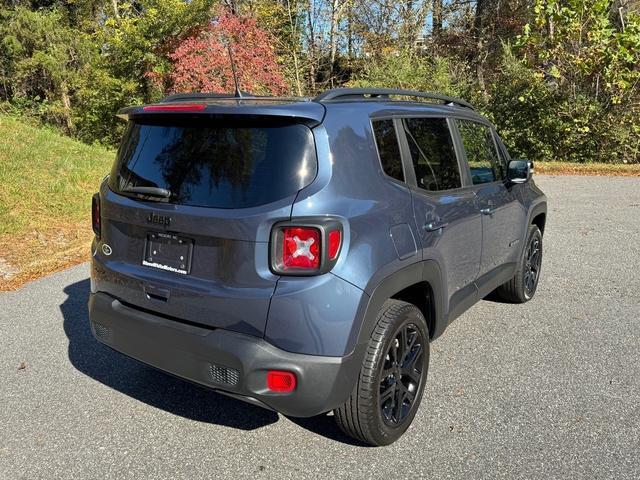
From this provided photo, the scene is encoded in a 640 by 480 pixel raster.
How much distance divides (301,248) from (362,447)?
1.20 m

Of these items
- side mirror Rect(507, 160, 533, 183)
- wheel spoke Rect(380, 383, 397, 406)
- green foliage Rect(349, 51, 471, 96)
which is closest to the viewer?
wheel spoke Rect(380, 383, 397, 406)

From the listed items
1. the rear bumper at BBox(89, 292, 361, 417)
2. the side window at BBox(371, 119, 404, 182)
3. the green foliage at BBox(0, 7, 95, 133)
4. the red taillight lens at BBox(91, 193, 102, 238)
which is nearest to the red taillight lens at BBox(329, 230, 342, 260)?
the rear bumper at BBox(89, 292, 361, 417)

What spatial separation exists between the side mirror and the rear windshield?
241 centimetres

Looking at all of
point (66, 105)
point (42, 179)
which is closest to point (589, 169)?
point (42, 179)

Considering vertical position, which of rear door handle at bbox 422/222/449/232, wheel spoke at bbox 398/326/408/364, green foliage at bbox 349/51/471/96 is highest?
green foliage at bbox 349/51/471/96

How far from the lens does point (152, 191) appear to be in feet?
9.06

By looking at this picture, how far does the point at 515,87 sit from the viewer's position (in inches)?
640

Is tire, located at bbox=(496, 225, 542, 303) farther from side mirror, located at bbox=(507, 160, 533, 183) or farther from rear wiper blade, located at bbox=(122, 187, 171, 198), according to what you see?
rear wiper blade, located at bbox=(122, 187, 171, 198)

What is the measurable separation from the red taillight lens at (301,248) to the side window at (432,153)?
979 mm

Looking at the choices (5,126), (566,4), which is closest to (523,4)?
(566,4)

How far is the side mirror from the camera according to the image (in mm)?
4273

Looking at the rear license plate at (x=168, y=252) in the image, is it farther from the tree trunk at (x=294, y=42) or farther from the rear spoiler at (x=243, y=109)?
the tree trunk at (x=294, y=42)

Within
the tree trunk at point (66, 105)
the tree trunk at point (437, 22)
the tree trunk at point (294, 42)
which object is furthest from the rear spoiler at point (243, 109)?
the tree trunk at point (437, 22)

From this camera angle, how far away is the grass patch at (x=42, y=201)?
6.39 meters
